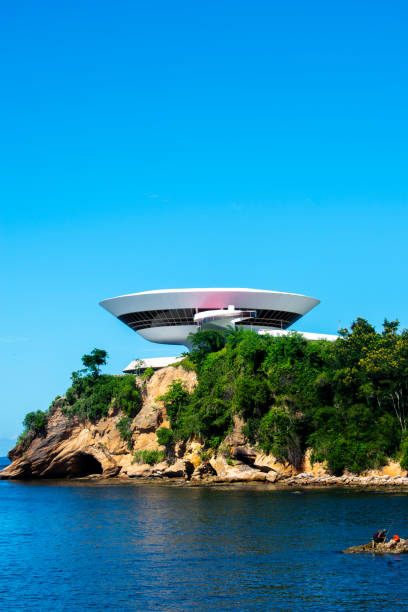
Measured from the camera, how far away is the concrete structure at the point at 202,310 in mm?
67000

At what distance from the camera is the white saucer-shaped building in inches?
2638

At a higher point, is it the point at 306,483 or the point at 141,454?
the point at 141,454

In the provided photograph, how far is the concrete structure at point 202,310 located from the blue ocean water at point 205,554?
29523 millimetres

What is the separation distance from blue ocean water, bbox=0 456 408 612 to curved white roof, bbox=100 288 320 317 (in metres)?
30.2

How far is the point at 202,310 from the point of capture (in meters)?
68.6

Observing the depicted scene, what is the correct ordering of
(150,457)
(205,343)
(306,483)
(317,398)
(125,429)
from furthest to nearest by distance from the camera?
1. (125,429)
2. (205,343)
3. (150,457)
4. (317,398)
5. (306,483)

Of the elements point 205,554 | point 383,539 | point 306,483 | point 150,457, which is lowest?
point 205,554

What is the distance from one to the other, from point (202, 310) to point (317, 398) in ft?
72.4

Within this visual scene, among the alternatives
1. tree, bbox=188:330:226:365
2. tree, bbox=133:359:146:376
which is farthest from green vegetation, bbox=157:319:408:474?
tree, bbox=133:359:146:376

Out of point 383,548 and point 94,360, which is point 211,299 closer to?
point 94,360

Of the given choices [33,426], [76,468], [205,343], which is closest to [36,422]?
[33,426]

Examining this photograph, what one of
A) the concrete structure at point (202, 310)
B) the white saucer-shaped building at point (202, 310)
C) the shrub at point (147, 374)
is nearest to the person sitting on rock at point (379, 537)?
the concrete structure at point (202, 310)

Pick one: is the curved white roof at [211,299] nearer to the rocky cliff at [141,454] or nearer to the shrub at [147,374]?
the shrub at [147,374]

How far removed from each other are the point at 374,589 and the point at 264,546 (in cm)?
630
